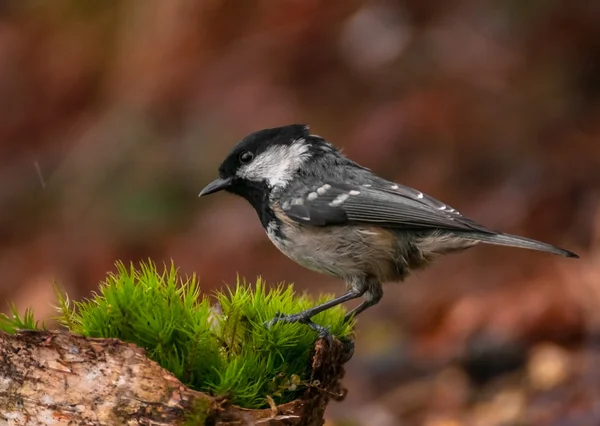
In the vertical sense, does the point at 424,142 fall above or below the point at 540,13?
below

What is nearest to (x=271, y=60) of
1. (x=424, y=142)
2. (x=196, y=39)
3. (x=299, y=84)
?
(x=299, y=84)

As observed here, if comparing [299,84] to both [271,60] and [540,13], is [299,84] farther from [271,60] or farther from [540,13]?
[540,13]

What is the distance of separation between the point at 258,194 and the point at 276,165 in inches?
6.5

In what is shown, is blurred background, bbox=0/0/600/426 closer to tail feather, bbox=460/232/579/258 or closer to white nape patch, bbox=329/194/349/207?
tail feather, bbox=460/232/579/258

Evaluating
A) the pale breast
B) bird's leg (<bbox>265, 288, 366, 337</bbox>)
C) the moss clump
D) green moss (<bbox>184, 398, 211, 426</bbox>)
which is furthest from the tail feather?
green moss (<bbox>184, 398, 211, 426</bbox>)

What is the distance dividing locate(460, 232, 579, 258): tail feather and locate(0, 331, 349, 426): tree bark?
148 centimetres

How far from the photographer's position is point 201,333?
101 inches

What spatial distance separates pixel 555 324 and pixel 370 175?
83.3 inches

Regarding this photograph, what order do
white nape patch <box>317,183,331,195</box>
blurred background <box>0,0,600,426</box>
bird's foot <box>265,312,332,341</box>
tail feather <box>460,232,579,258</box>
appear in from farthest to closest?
blurred background <box>0,0,600,426</box>, white nape patch <box>317,183,331,195</box>, tail feather <box>460,232,579,258</box>, bird's foot <box>265,312,332,341</box>

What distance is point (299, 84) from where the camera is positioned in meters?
8.02

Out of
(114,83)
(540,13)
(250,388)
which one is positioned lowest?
(250,388)

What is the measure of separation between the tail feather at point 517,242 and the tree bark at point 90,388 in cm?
148

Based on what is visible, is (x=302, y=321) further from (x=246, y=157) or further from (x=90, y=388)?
(x=246, y=157)

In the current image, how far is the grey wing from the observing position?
3.56 meters
